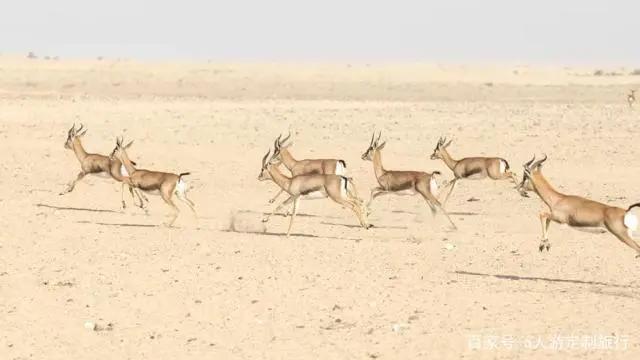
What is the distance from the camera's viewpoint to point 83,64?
8288 centimetres

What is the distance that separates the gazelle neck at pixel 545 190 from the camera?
44.1ft

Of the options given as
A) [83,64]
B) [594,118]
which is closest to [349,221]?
[594,118]

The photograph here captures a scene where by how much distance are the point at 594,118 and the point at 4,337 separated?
88.6 feet

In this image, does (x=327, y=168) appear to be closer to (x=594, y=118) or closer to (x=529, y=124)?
(x=529, y=124)

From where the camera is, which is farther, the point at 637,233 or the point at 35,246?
the point at 637,233

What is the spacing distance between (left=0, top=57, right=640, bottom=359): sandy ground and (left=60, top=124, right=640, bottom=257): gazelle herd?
0.46 metres

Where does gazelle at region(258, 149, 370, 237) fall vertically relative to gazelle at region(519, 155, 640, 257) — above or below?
above

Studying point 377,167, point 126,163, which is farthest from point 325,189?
point 126,163

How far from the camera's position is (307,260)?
14008mm

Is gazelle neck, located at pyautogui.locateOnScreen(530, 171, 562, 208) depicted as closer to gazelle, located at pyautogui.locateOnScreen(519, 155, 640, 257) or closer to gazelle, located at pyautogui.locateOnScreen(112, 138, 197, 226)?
gazelle, located at pyautogui.locateOnScreen(519, 155, 640, 257)

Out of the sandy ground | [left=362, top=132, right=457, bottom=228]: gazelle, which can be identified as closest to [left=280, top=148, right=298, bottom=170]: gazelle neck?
the sandy ground

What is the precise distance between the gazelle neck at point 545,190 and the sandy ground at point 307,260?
33.2 inches

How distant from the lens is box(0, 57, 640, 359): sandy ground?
1035cm

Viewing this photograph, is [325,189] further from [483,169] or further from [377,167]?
[483,169]
